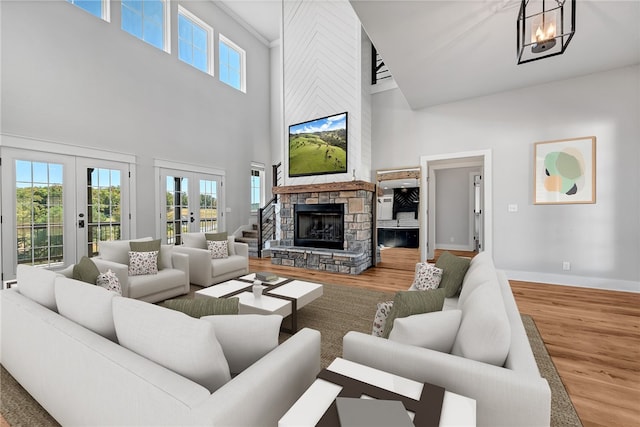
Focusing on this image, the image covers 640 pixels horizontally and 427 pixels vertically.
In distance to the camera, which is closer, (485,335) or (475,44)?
(485,335)

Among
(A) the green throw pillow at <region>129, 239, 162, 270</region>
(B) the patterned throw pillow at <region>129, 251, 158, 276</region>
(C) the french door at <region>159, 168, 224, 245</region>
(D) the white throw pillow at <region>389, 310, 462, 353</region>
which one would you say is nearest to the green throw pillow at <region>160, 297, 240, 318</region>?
(D) the white throw pillow at <region>389, 310, 462, 353</region>

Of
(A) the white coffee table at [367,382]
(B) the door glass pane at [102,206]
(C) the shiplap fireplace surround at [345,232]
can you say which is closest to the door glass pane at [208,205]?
(B) the door glass pane at [102,206]

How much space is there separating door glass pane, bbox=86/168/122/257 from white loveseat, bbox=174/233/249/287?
5.44 feet

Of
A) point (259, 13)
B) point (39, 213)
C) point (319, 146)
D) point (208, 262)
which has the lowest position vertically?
point (208, 262)

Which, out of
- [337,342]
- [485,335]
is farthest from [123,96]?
[485,335]

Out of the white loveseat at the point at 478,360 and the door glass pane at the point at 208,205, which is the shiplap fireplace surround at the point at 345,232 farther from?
the white loveseat at the point at 478,360

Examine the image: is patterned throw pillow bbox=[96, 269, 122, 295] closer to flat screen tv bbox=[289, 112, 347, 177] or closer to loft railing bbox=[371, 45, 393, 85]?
flat screen tv bbox=[289, 112, 347, 177]

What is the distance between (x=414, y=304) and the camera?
1413 mm

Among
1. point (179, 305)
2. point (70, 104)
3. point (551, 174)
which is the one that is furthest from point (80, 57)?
point (551, 174)

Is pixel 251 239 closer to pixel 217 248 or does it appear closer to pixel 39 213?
pixel 217 248

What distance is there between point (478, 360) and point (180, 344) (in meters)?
1.14

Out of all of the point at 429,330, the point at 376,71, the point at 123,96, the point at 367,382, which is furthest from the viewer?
the point at 376,71

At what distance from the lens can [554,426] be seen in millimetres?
1492

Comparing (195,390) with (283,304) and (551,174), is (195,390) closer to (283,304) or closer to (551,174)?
(283,304)
